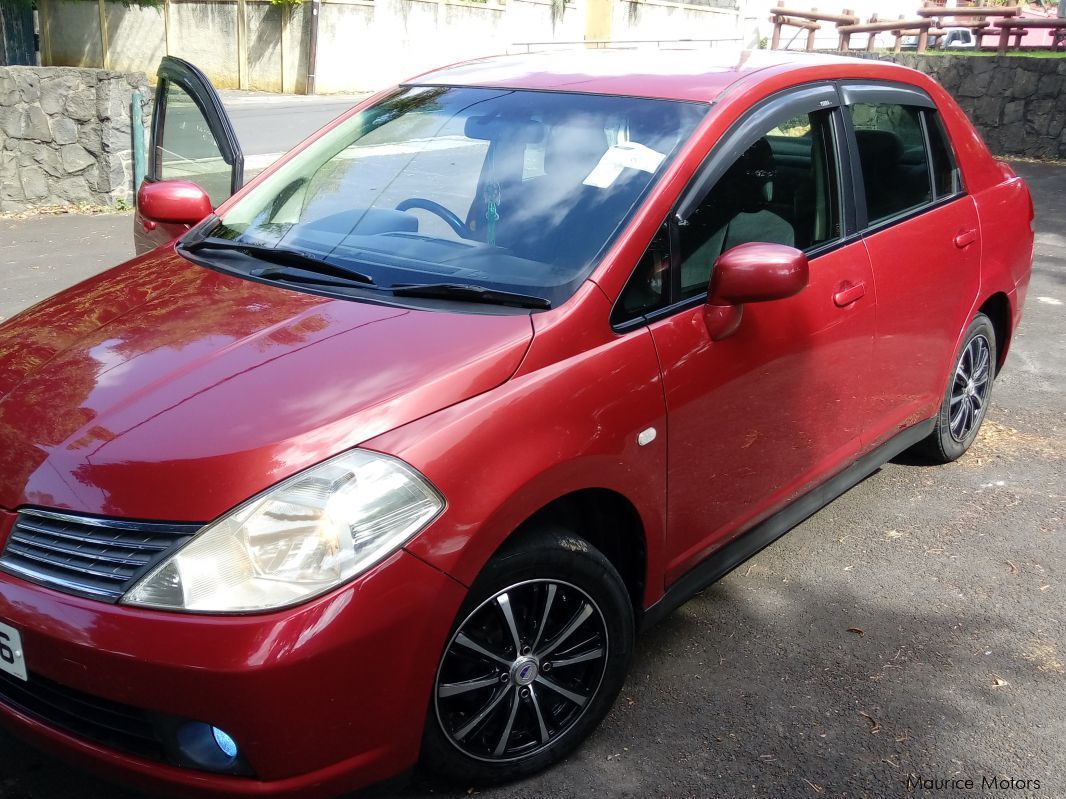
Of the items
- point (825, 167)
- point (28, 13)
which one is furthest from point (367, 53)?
point (825, 167)

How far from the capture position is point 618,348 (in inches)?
114

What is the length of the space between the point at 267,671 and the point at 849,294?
2.37 metres

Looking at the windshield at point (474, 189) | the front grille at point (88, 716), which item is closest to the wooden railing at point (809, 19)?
the windshield at point (474, 189)

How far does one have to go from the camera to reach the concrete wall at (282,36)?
2878 cm

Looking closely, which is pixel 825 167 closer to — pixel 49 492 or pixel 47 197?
pixel 49 492

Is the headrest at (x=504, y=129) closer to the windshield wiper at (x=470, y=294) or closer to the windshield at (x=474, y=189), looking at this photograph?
the windshield at (x=474, y=189)

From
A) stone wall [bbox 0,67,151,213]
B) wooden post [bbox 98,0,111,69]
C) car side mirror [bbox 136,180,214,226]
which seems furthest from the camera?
wooden post [bbox 98,0,111,69]

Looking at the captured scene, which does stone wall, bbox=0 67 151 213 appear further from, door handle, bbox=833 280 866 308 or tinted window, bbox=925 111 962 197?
door handle, bbox=833 280 866 308

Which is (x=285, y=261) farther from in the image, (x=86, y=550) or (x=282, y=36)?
(x=282, y=36)

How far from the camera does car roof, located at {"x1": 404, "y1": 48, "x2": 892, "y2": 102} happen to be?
3504 mm

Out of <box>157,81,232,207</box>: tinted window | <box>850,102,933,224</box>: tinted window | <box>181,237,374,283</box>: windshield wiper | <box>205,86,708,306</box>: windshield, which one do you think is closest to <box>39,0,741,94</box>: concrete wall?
<box>157,81,232,207</box>: tinted window

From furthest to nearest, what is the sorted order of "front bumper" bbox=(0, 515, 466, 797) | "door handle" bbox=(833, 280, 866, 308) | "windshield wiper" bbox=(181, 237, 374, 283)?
"door handle" bbox=(833, 280, 866, 308) → "windshield wiper" bbox=(181, 237, 374, 283) → "front bumper" bbox=(0, 515, 466, 797)

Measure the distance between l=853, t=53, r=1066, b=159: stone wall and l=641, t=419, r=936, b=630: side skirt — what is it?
13.8 m

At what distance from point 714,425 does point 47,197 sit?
983cm
